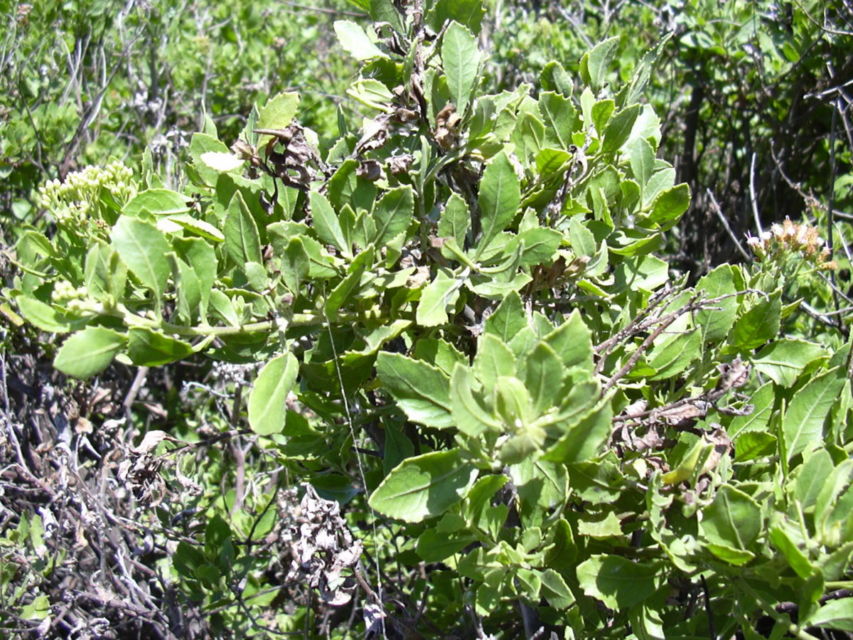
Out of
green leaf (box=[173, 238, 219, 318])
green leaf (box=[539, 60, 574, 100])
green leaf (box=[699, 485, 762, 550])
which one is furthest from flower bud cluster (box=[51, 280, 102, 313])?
green leaf (box=[539, 60, 574, 100])

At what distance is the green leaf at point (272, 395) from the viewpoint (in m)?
1.34

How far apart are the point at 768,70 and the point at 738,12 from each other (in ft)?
1.00

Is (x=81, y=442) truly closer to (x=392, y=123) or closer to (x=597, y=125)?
(x=392, y=123)

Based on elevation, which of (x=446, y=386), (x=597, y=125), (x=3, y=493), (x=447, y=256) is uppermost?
(x=597, y=125)

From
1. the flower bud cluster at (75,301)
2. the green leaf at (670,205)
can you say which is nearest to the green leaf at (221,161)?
the flower bud cluster at (75,301)

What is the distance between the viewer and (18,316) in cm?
280

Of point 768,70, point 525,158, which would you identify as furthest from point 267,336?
point 768,70

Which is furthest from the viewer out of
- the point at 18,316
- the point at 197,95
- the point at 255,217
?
the point at 197,95

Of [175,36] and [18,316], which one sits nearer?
[18,316]

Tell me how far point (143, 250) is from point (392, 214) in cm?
42

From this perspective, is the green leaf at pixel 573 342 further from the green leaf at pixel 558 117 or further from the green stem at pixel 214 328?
the green leaf at pixel 558 117

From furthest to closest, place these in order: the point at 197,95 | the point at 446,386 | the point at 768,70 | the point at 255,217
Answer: the point at 197,95
the point at 768,70
the point at 255,217
the point at 446,386

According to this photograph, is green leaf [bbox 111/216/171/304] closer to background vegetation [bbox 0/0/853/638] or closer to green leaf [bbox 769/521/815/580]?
background vegetation [bbox 0/0/853/638]

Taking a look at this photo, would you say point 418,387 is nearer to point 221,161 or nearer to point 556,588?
point 556,588
